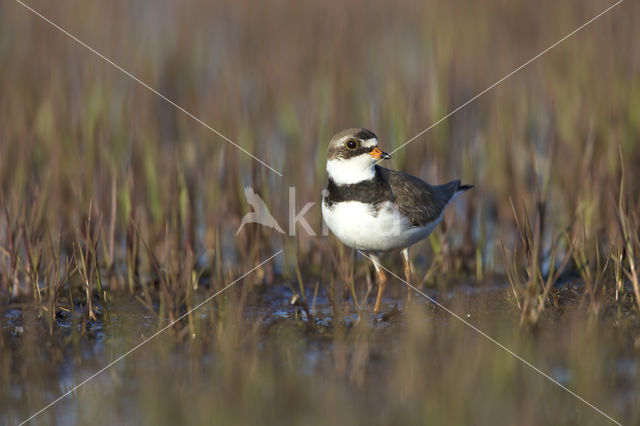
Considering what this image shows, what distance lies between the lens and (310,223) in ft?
27.7

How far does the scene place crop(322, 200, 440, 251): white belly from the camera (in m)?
6.84

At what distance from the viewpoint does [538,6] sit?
560 inches

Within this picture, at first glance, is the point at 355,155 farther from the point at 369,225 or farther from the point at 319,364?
the point at 319,364

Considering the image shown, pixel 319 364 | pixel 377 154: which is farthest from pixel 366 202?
pixel 319 364

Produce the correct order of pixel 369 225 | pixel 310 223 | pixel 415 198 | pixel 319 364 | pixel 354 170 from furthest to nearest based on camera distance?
pixel 310 223
pixel 415 198
pixel 354 170
pixel 369 225
pixel 319 364

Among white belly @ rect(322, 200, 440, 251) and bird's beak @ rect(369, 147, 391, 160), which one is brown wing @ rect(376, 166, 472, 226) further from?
bird's beak @ rect(369, 147, 391, 160)

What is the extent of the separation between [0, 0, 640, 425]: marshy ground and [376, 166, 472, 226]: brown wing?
0.39 m

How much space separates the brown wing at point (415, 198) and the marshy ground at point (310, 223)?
1.27 ft

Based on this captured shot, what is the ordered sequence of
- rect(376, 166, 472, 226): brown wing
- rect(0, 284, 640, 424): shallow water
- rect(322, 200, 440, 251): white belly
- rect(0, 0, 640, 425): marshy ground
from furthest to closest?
rect(376, 166, 472, 226): brown wing < rect(322, 200, 440, 251): white belly < rect(0, 0, 640, 425): marshy ground < rect(0, 284, 640, 424): shallow water

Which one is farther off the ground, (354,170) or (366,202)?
(354,170)

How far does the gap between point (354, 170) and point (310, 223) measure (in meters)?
1.62

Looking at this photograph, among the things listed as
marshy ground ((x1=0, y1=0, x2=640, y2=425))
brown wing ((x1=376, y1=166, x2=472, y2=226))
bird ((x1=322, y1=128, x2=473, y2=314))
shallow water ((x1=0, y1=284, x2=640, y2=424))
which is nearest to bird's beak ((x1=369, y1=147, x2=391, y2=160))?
bird ((x1=322, y1=128, x2=473, y2=314))

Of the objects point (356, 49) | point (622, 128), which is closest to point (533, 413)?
point (622, 128)

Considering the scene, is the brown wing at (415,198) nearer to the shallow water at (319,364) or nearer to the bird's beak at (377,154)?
the bird's beak at (377,154)
